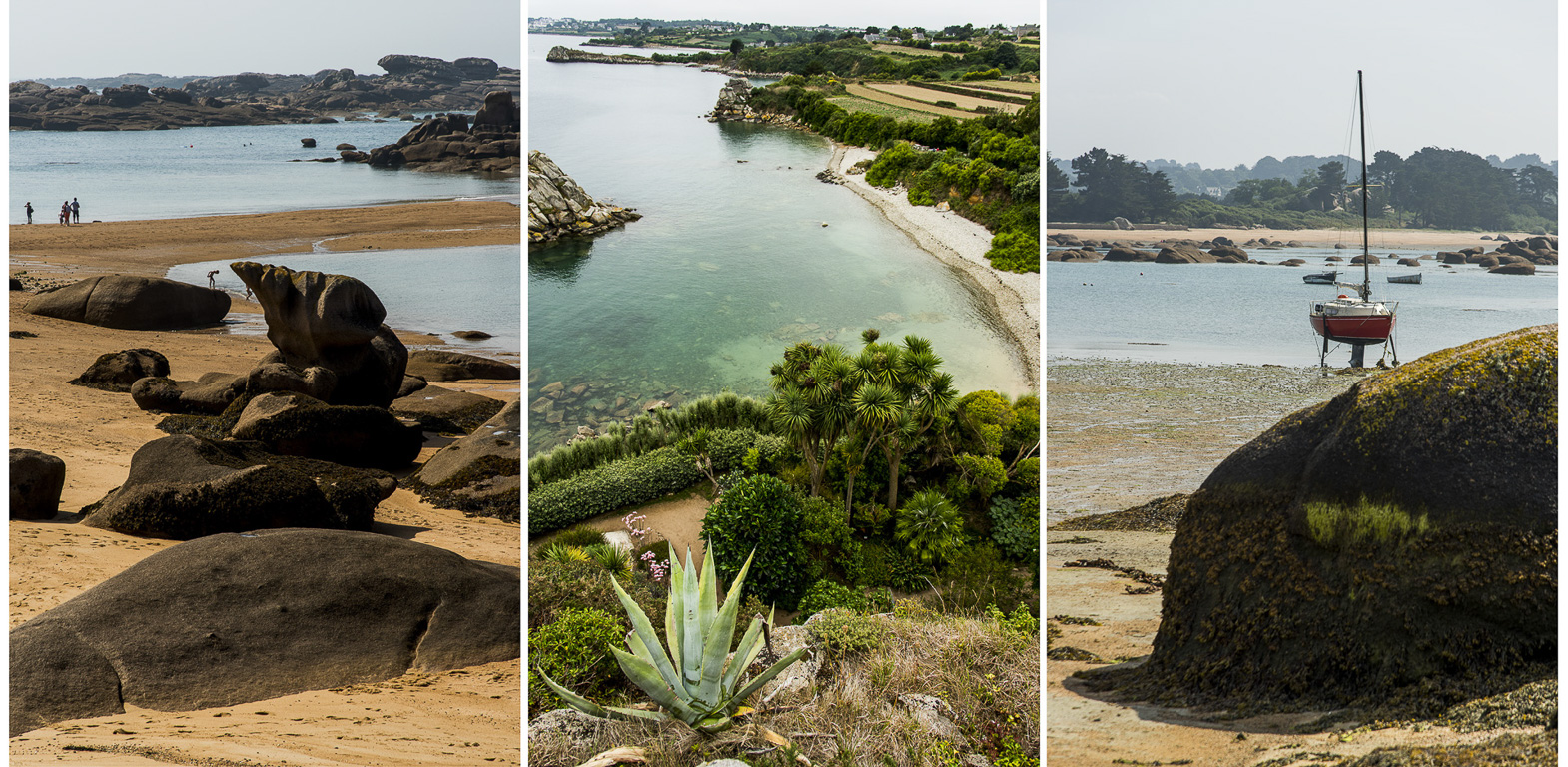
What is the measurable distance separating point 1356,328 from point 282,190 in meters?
11.5

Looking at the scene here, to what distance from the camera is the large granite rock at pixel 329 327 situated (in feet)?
23.8

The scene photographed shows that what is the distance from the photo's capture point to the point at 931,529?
518 cm

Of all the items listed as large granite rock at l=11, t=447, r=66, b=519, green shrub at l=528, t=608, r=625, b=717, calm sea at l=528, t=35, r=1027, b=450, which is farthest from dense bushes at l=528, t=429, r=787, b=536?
large granite rock at l=11, t=447, r=66, b=519

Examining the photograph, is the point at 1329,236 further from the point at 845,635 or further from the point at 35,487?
the point at 35,487

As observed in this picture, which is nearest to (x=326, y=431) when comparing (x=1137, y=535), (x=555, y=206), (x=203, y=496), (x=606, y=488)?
(x=203, y=496)

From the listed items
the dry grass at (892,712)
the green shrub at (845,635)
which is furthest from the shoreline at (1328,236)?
the green shrub at (845,635)

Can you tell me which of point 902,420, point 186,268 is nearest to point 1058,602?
point 902,420

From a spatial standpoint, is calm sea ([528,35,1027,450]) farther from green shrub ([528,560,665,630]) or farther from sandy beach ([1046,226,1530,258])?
sandy beach ([1046,226,1530,258])

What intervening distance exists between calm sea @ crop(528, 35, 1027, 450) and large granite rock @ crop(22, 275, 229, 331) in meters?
6.22

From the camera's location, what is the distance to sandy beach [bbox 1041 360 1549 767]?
10.8ft

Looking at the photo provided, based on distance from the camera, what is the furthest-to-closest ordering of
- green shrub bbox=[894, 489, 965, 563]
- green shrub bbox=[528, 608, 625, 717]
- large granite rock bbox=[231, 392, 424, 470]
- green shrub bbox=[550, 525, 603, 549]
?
large granite rock bbox=[231, 392, 424, 470] < green shrub bbox=[894, 489, 965, 563] < green shrub bbox=[550, 525, 603, 549] < green shrub bbox=[528, 608, 625, 717]

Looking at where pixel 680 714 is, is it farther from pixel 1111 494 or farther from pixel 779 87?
pixel 779 87

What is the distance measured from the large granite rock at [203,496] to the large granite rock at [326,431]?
0.82 m

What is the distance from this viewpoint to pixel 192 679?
3.65 m
